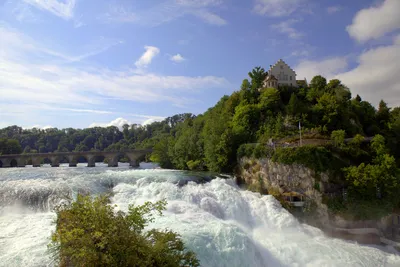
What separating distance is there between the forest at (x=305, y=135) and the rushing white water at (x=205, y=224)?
220 inches

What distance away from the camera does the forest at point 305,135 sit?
24.1 metres

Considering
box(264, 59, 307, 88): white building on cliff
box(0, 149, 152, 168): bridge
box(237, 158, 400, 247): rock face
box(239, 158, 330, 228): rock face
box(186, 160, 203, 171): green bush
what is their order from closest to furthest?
box(237, 158, 400, 247): rock face, box(239, 158, 330, 228): rock face, box(186, 160, 203, 171): green bush, box(264, 59, 307, 88): white building on cliff, box(0, 149, 152, 168): bridge

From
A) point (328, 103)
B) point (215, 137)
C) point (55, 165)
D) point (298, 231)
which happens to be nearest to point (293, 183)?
point (298, 231)

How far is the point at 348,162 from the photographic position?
2531cm

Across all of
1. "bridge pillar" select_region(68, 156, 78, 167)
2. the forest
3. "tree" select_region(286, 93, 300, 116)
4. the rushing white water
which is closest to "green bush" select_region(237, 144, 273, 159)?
the forest

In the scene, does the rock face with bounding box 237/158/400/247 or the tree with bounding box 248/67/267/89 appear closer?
the rock face with bounding box 237/158/400/247

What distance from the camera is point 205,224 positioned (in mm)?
16281

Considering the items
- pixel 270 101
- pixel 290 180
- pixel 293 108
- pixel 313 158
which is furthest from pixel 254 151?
pixel 270 101

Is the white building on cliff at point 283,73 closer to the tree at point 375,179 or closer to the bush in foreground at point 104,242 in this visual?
the tree at point 375,179

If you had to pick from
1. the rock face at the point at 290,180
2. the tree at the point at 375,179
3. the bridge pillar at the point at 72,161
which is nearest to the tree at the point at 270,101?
the rock face at the point at 290,180

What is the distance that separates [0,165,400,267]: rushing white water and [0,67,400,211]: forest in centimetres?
558

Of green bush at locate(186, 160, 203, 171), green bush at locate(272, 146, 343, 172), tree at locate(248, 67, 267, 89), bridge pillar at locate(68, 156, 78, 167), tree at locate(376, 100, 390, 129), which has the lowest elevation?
bridge pillar at locate(68, 156, 78, 167)

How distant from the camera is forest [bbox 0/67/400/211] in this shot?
24.1 metres

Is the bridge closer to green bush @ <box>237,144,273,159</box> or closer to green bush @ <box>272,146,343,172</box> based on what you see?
green bush @ <box>237,144,273,159</box>
